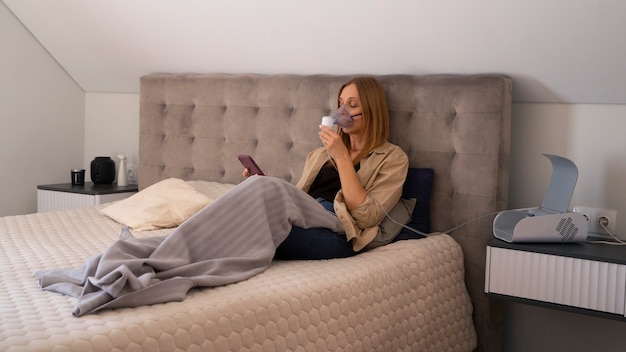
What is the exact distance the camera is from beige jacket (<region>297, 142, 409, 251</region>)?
276 cm

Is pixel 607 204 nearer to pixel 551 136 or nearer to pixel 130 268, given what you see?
pixel 551 136

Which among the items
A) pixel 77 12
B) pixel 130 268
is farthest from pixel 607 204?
pixel 77 12

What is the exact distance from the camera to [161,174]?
393 centimetres

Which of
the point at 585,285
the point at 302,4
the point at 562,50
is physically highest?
the point at 302,4

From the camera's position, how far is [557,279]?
8.47ft

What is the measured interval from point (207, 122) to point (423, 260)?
1472 mm

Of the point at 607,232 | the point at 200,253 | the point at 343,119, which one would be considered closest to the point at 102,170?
the point at 343,119

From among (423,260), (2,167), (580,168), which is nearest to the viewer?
(423,260)

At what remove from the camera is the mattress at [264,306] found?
70.0 inches

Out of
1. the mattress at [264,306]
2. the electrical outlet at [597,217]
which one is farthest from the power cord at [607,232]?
the mattress at [264,306]

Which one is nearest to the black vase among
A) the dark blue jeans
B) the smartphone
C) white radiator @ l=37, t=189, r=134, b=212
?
white radiator @ l=37, t=189, r=134, b=212

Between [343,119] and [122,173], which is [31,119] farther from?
[343,119]

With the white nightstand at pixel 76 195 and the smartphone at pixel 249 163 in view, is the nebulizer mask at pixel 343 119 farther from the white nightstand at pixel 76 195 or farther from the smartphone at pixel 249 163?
the white nightstand at pixel 76 195

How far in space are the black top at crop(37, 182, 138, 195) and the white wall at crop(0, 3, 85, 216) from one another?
0.20 metres
